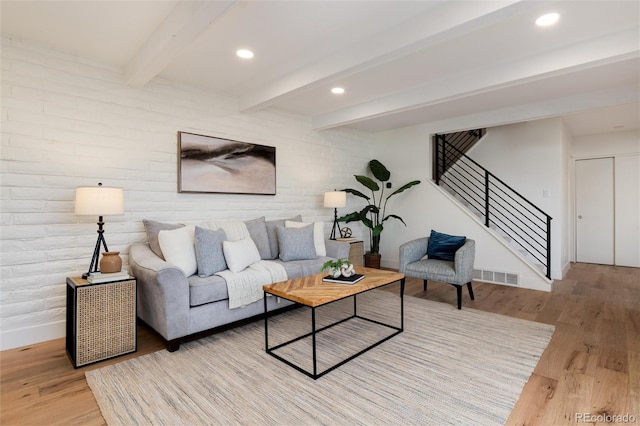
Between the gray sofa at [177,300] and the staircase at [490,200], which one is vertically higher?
the staircase at [490,200]

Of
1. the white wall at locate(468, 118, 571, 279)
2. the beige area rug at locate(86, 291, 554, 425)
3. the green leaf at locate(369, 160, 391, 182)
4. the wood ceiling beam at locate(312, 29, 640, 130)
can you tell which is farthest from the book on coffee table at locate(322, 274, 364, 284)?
the white wall at locate(468, 118, 571, 279)

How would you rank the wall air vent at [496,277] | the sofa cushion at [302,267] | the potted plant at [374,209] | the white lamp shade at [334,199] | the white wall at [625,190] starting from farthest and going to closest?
the white wall at [625,190], the potted plant at [374,209], the white lamp shade at [334,199], the wall air vent at [496,277], the sofa cushion at [302,267]

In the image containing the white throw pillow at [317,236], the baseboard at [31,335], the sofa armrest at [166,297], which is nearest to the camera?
the sofa armrest at [166,297]

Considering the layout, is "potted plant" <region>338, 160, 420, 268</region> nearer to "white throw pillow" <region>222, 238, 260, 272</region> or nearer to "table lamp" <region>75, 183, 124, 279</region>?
"white throw pillow" <region>222, 238, 260, 272</region>

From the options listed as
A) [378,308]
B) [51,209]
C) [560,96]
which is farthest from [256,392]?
[560,96]

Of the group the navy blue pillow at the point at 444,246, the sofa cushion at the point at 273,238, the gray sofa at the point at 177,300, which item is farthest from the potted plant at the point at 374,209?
the gray sofa at the point at 177,300

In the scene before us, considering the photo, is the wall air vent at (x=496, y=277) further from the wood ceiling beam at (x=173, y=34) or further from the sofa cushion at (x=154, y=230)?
the wood ceiling beam at (x=173, y=34)

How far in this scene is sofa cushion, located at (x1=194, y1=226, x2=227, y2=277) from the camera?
2832 mm

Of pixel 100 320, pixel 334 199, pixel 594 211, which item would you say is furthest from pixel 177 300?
pixel 594 211

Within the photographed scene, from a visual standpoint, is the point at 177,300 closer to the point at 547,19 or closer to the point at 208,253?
the point at 208,253

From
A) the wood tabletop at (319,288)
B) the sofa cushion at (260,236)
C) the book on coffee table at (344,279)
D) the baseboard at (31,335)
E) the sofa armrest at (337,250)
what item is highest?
the sofa cushion at (260,236)

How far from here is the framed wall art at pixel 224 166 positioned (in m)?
3.48

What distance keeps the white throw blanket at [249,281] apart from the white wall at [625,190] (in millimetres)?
6173

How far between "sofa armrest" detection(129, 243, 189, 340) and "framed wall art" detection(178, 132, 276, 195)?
3.89 ft
